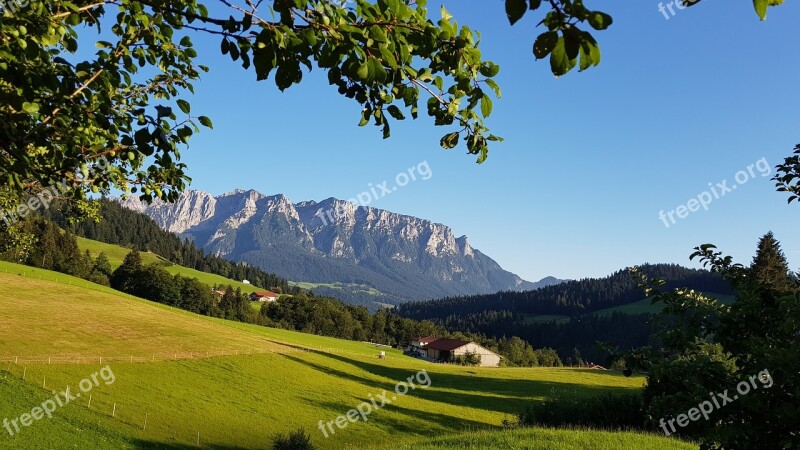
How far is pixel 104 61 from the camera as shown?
513 centimetres

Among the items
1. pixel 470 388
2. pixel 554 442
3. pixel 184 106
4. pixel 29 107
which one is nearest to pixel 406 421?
pixel 470 388

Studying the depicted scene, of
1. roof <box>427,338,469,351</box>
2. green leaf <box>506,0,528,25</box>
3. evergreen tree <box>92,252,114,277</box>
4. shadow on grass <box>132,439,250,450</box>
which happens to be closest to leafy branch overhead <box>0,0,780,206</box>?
green leaf <box>506,0,528,25</box>

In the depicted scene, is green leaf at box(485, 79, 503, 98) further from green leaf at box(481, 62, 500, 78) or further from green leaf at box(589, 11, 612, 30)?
green leaf at box(589, 11, 612, 30)

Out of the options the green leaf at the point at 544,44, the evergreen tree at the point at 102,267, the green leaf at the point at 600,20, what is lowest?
the evergreen tree at the point at 102,267

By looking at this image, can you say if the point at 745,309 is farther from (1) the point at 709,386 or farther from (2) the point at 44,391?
(2) the point at 44,391

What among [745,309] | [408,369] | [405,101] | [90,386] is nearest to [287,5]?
[405,101]

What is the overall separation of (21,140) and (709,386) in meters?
7.70

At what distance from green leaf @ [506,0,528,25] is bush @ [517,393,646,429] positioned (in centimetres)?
3019

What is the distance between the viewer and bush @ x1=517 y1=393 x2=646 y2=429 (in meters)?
28.9

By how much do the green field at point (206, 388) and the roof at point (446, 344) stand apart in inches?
2137

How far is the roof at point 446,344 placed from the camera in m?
143

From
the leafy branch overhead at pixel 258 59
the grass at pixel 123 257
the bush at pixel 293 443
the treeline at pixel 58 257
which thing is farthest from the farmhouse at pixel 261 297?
the leafy branch overhead at pixel 258 59

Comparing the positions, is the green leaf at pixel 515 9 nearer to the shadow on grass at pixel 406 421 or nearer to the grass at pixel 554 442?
the grass at pixel 554 442

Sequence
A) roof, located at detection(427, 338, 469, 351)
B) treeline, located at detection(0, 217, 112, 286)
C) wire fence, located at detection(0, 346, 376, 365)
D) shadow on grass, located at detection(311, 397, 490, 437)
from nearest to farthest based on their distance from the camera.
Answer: wire fence, located at detection(0, 346, 376, 365)
shadow on grass, located at detection(311, 397, 490, 437)
treeline, located at detection(0, 217, 112, 286)
roof, located at detection(427, 338, 469, 351)
